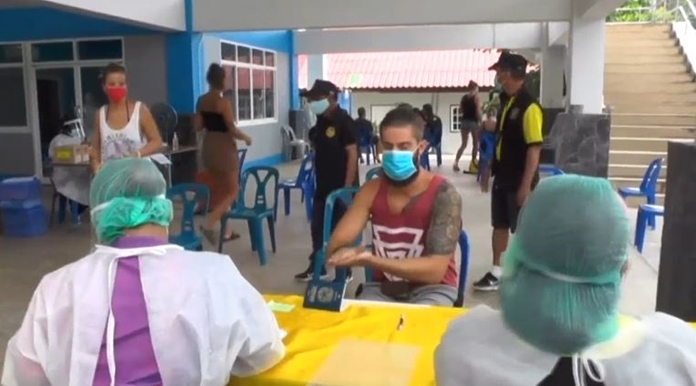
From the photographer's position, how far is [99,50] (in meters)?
9.86

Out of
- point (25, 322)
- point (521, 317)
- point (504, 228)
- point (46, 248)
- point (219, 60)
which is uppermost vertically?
point (219, 60)

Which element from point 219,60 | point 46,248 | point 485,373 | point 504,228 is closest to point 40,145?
point 219,60

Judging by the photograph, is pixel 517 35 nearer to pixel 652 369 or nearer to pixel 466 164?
pixel 466 164

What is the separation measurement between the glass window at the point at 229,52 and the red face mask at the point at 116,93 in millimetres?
7229

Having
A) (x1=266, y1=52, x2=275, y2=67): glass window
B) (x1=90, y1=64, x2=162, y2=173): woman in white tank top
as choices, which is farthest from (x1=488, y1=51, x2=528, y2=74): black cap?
(x1=266, y1=52, x2=275, y2=67): glass window

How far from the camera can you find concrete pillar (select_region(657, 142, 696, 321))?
116 inches

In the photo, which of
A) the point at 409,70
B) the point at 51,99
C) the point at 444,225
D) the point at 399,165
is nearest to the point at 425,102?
the point at 409,70

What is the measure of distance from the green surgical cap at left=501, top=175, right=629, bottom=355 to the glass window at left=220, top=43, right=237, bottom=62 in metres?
10.1

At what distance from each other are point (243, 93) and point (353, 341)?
1028 centimetres

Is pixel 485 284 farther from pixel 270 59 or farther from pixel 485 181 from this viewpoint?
pixel 270 59

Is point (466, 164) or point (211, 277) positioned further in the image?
point (466, 164)

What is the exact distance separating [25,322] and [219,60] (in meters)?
9.44

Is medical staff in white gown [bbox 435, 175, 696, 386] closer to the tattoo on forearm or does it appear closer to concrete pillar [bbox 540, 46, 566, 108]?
the tattoo on forearm

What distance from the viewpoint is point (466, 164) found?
12.9 meters
